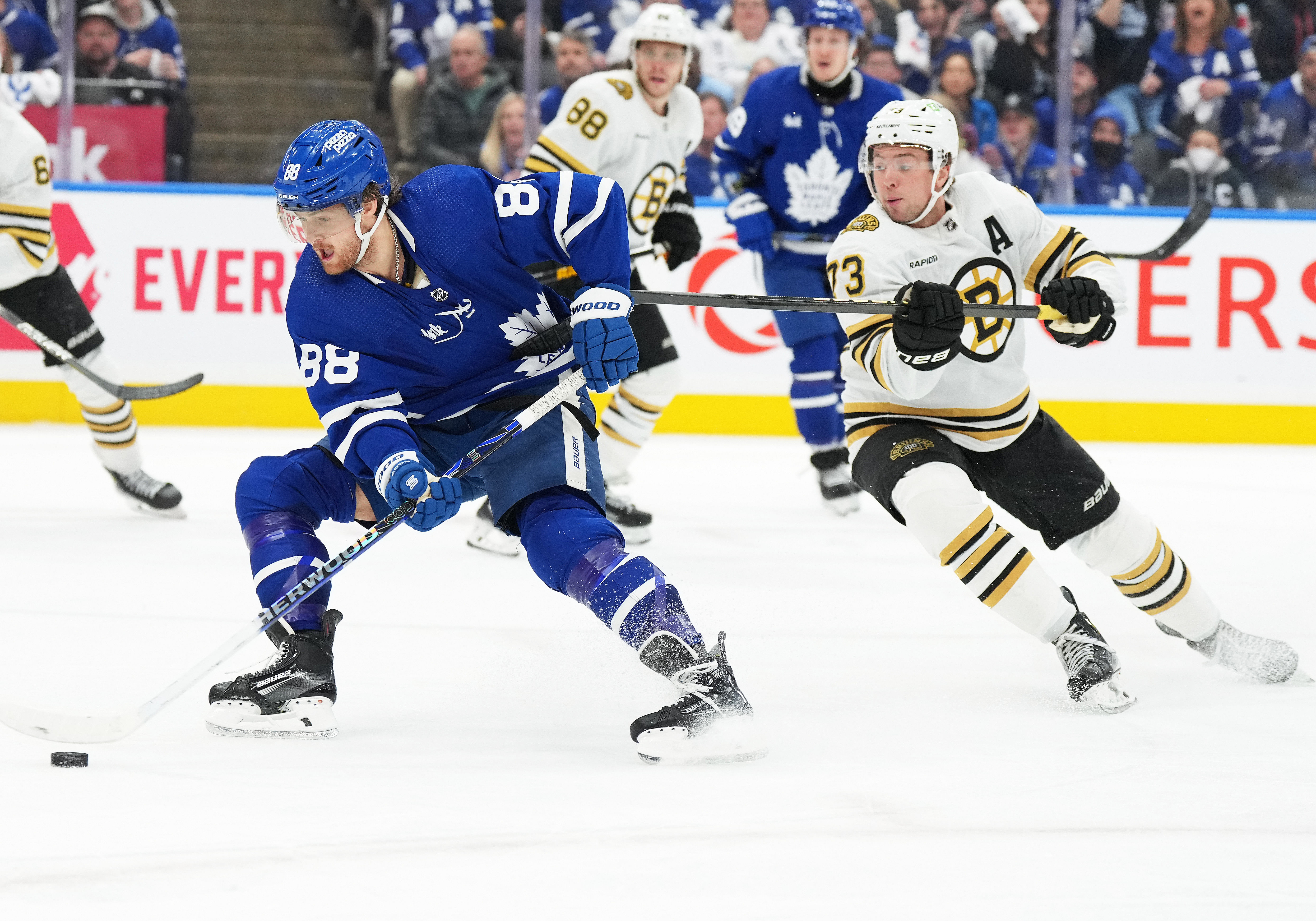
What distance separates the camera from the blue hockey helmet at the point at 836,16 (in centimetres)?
418

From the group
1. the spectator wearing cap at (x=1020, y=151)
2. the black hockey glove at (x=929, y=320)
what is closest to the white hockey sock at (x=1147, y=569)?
the black hockey glove at (x=929, y=320)

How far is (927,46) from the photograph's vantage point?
6.09m

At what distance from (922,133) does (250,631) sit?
1.29 metres

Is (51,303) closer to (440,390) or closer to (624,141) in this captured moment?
(624,141)

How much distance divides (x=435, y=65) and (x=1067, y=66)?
8.05 feet

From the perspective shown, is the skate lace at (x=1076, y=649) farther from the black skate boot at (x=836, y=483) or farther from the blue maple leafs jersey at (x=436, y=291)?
the black skate boot at (x=836, y=483)

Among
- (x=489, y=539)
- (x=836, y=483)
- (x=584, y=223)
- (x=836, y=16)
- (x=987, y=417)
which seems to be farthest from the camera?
(x=836, y=483)

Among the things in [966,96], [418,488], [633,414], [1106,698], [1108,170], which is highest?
[966,96]

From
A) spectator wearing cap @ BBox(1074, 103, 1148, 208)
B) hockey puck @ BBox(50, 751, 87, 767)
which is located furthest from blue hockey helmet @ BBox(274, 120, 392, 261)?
spectator wearing cap @ BBox(1074, 103, 1148, 208)

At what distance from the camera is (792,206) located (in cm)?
438

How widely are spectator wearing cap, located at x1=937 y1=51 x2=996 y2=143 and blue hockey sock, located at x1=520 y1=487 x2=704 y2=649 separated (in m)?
4.24

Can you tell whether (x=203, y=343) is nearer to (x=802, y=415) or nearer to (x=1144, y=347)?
(x=802, y=415)

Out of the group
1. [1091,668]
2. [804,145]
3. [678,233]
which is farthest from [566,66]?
[1091,668]

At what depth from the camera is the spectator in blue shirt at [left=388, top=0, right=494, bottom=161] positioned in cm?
593
